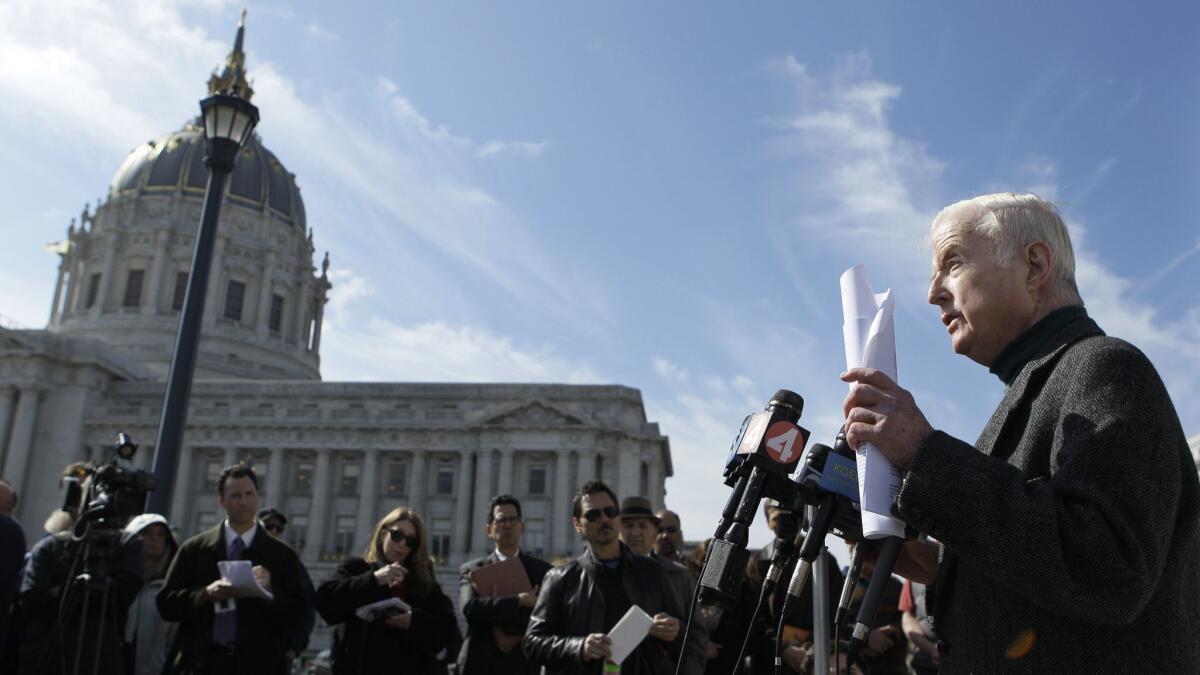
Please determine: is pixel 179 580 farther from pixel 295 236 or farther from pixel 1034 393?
pixel 295 236

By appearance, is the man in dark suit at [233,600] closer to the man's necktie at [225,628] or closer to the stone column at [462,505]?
the man's necktie at [225,628]

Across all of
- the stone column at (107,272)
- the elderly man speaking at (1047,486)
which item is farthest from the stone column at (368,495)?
the elderly man speaking at (1047,486)

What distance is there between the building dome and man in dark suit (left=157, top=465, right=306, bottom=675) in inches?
3116

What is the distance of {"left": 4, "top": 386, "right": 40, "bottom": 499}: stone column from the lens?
60.4 m

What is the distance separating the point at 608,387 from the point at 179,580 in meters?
56.3

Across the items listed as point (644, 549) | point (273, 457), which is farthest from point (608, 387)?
point (644, 549)

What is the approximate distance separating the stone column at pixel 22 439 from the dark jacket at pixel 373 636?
205 feet

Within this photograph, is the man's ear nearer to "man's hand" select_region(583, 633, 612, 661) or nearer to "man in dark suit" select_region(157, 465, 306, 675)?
"man's hand" select_region(583, 633, 612, 661)

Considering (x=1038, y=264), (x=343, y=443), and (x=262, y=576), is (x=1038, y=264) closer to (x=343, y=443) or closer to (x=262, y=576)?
(x=262, y=576)

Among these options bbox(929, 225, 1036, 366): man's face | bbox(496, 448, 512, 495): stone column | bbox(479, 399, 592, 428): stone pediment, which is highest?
bbox(479, 399, 592, 428): stone pediment

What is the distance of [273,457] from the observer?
63.8 m

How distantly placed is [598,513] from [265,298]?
259 ft

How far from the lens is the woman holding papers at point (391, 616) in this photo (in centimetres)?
734

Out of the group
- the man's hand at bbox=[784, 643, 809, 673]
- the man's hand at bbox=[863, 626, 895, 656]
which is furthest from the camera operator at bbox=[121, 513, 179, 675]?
the man's hand at bbox=[863, 626, 895, 656]
